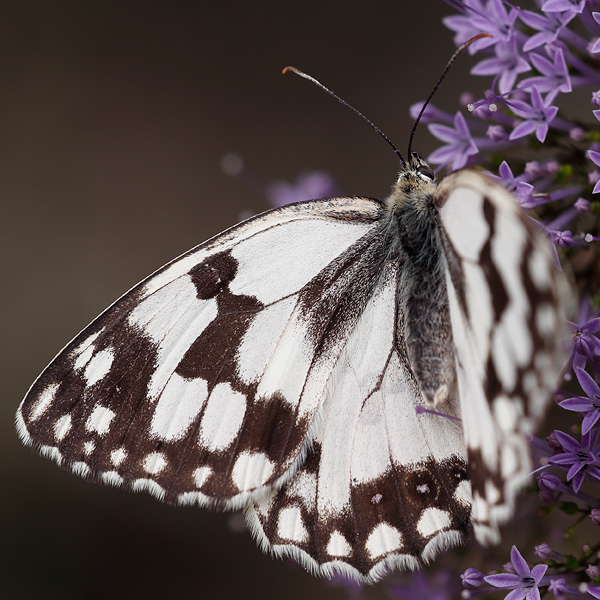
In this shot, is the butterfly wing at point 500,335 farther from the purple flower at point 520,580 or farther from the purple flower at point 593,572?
the purple flower at point 593,572

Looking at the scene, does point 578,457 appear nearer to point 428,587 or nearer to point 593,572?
point 593,572

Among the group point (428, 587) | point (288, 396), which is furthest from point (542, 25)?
point (428, 587)

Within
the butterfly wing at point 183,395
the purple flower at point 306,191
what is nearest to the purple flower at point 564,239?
the butterfly wing at point 183,395

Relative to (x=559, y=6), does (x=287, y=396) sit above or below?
below

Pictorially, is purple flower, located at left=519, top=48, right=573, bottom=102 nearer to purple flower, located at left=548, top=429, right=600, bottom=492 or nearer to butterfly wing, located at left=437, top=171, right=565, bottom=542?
butterfly wing, located at left=437, top=171, right=565, bottom=542

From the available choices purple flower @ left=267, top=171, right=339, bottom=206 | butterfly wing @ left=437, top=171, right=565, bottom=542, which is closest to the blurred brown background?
purple flower @ left=267, top=171, right=339, bottom=206

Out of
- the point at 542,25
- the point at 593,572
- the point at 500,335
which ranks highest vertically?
the point at 542,25
